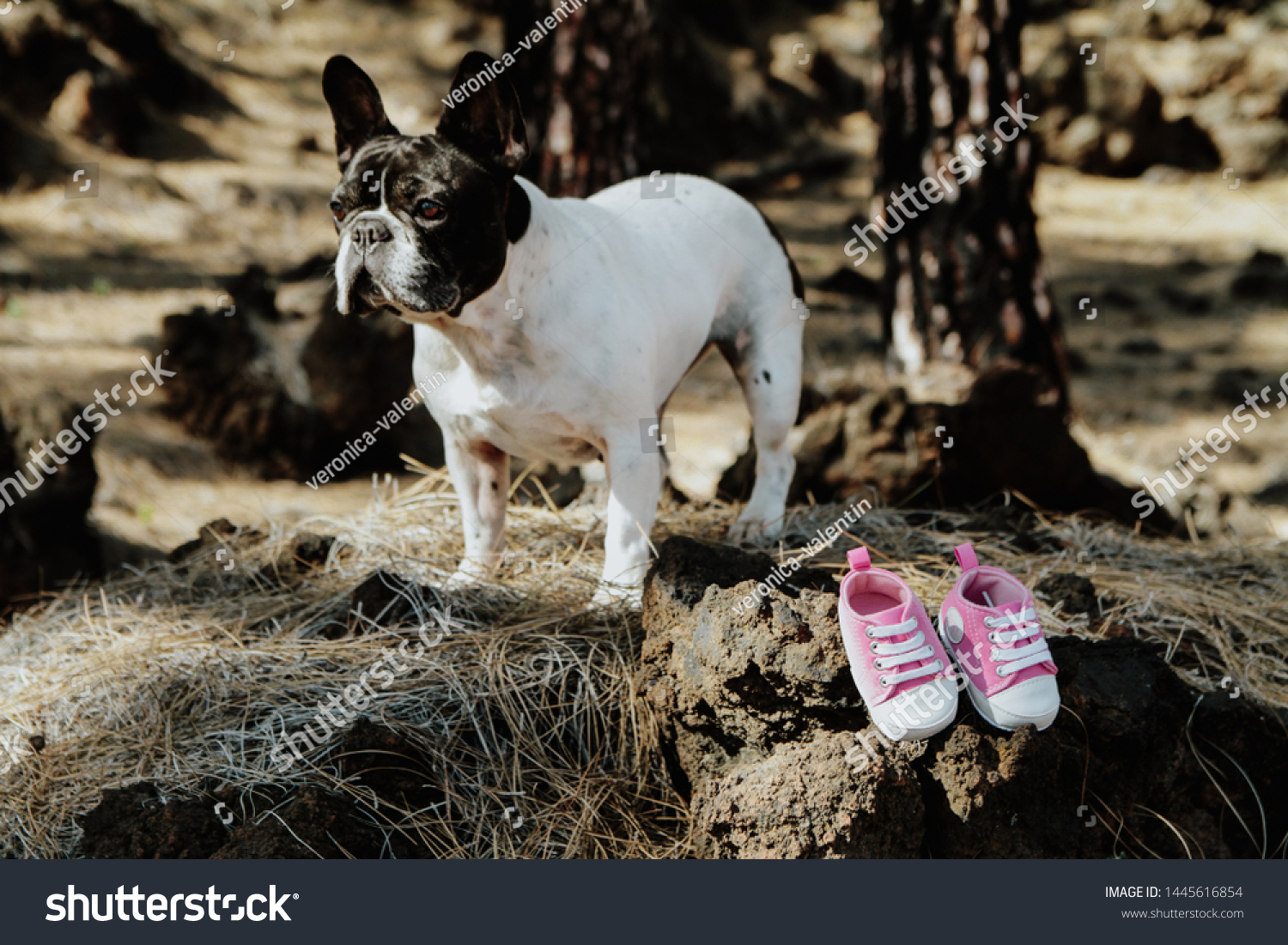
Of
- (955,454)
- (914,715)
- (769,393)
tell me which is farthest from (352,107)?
(955,454)

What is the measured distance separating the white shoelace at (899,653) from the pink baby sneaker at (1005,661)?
0.13 meters

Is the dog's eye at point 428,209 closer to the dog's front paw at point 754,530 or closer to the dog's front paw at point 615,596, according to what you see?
the dog's front paw at point 615,596

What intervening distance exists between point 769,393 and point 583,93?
2129mm

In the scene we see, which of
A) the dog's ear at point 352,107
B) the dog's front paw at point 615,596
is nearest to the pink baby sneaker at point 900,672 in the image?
the dog's front paw at point 615,596

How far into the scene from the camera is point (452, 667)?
3145 millimetres

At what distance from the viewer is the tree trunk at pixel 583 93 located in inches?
208

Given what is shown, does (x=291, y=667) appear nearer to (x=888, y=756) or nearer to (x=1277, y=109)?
(x=888, y=756)

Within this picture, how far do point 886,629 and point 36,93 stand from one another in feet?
30.8

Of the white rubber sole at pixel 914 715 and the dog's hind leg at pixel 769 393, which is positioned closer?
the white rubber sole at pixel 914 715

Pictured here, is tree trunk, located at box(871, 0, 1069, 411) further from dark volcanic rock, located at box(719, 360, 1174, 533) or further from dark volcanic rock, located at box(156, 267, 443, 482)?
dark volcanic rock, located at box(156, 267, 443, 482)

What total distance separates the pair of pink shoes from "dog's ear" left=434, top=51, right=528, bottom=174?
57.0 inches

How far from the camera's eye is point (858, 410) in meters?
4.86

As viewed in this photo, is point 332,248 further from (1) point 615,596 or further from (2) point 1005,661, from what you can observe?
(2) point 1005,661

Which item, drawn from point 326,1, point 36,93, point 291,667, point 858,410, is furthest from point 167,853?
point 326,1
